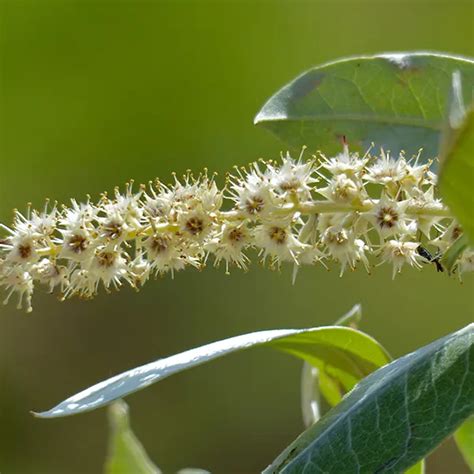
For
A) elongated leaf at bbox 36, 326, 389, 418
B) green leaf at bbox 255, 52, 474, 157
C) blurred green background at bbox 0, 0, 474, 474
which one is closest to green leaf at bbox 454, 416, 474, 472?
elongated leaf at bbox 36, 326, 389, 418

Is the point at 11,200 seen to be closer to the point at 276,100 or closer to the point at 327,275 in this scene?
the point at 327,275

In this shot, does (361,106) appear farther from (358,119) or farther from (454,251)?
(454,251)

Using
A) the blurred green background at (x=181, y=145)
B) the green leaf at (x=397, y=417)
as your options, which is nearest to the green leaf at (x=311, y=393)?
the green leaf at (x=397, y=417)

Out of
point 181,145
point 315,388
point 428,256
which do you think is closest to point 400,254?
point 428,256

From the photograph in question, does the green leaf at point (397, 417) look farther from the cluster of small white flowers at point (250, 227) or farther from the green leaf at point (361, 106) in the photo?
the green leaf at point (361, 106)

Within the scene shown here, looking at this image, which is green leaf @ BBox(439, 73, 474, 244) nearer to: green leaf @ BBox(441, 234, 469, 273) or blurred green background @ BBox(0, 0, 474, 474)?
green leaf @ BBox(441, 234, 469, 273)

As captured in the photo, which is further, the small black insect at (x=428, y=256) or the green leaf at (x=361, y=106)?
the green leaf at (x=361, y=106)
